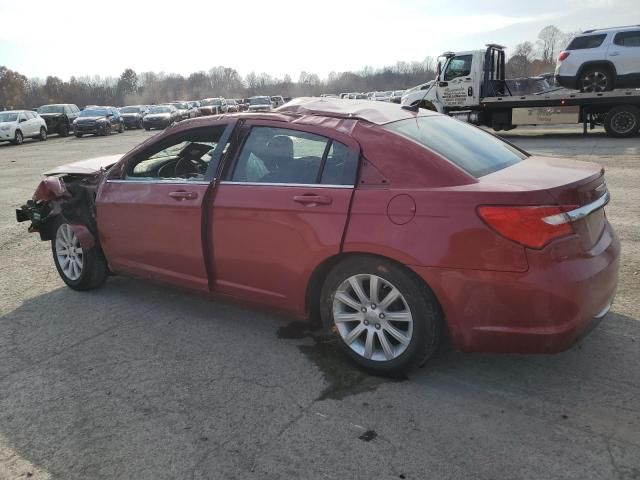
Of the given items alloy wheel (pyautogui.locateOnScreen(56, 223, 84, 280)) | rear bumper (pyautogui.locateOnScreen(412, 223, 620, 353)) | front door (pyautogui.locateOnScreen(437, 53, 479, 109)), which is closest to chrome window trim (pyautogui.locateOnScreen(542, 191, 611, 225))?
rear bumper (pyautogui.locateOnScreen(412, 223, 620, 353))

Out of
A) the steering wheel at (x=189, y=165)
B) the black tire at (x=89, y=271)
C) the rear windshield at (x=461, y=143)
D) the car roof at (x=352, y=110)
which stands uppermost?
the car roof at (x=352, y=110)

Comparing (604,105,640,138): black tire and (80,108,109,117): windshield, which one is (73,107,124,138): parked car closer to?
(80,108,109,117): windshield

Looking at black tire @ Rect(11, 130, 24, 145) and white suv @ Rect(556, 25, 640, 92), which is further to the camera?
black tire @ Rect(11, 130, 24, 145)

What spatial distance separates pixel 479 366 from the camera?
3.49m

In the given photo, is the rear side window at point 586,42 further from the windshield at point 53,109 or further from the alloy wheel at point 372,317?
the windshield at point 53,109

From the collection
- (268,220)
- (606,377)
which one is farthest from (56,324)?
(606,377)

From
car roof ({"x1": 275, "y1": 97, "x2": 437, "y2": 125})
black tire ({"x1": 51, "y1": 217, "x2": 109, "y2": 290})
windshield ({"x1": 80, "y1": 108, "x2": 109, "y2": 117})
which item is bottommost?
black tire ({"x1": 51, "y1": 217, "x2": 109, "y2": 290})

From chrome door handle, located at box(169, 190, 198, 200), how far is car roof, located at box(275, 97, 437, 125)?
2.85 ft

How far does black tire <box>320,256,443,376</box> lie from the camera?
3.12 m

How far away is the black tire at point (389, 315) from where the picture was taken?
312 centimetres

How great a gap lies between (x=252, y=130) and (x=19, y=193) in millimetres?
9292

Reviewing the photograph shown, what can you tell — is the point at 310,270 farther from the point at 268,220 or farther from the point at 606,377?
the point at 606,377

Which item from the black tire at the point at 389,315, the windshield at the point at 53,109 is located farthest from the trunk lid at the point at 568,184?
the windshield at the point at 53,109

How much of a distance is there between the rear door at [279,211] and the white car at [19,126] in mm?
27593
